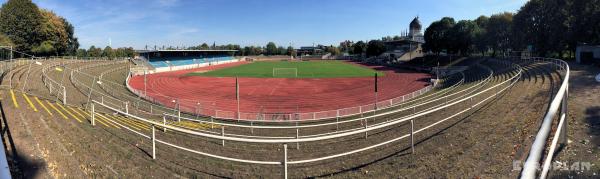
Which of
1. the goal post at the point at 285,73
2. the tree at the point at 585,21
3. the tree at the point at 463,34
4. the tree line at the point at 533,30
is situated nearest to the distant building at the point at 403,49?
the tree line at the point at 533,30

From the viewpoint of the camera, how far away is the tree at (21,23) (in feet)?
202

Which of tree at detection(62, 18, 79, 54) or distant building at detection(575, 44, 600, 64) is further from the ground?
tree at detection(62, 18, 79, 54)

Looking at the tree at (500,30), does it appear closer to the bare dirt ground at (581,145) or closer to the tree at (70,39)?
the bare dirt ground at (581,145)

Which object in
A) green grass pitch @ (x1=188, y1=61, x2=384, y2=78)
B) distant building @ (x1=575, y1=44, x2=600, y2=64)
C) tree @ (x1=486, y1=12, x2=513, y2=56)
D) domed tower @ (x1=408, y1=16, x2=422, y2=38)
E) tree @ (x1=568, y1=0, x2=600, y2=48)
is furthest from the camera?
domed tower @ (x1=408, y1=16, x2=422, y2=38)

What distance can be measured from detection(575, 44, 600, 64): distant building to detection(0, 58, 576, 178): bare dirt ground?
113 ft

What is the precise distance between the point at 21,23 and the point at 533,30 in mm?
88185

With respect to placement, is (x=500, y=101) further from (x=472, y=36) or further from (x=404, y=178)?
(x=472, y=36)

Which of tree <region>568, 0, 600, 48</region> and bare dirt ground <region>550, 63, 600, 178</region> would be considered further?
tree <region>568, 0, 600, 48</region>

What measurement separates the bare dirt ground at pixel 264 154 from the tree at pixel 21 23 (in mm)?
65469

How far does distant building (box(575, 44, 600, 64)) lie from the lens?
3681 cm

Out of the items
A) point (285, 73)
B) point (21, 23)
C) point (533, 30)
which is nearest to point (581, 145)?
point (533, 30)

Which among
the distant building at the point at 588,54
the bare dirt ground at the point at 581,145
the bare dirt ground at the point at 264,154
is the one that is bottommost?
the bare dirt ground at the point at 264,154

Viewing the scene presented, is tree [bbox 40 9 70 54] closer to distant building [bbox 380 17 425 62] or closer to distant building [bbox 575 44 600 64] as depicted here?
distant building [bbox 575 44 600 64]

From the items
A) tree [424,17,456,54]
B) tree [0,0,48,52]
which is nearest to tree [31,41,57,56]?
tree [0,0,48,52]
